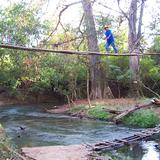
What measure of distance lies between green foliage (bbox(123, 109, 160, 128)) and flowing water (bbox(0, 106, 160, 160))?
0.67m

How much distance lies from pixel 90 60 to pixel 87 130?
8.20m

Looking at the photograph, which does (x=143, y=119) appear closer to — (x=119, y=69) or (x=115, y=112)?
(x=115, y=112)

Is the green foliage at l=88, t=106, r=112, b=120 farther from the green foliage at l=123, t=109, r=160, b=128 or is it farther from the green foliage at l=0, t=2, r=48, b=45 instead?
the green foliage at l=0, t=2, r=48, b=45

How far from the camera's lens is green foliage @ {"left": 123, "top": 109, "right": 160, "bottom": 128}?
44.5ft

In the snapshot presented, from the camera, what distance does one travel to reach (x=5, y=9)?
21.9 meters

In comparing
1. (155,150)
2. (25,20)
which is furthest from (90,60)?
(155,150)

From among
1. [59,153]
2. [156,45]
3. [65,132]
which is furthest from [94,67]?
[59,153]

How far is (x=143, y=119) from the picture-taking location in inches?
548

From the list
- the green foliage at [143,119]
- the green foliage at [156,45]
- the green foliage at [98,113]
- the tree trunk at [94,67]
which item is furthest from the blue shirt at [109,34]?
the tree trunk at [94,67]

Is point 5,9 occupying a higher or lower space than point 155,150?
higher

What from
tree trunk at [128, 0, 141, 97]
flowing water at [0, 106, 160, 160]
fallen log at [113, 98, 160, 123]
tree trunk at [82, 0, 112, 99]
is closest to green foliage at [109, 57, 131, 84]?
tree trunk at [128, 0, 141, 97]

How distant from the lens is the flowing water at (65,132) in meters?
10.2

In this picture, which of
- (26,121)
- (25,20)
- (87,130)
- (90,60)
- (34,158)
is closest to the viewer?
(34,158)

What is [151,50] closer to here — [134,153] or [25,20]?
[25,20]
